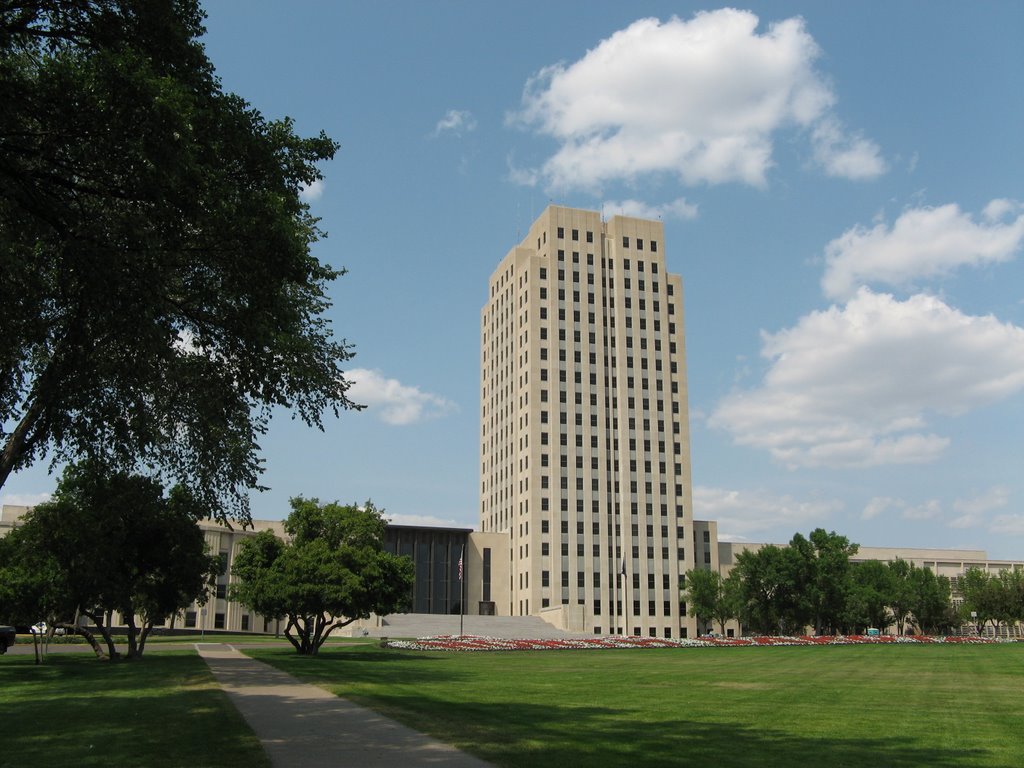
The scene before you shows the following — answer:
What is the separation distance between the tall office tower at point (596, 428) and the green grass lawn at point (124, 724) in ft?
289

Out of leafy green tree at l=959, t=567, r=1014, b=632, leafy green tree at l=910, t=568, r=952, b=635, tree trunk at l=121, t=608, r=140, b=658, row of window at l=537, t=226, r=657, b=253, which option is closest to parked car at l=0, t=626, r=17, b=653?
tree trunk at l=121, t=608, r=140, b=658

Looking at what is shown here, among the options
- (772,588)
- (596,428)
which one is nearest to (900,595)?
(772,588)

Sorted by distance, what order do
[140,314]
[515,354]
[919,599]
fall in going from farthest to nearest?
[515,354], [919,599], [140,314]

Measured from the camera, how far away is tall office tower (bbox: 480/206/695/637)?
373 ft

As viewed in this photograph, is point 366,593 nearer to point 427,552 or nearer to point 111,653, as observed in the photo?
point 111,653

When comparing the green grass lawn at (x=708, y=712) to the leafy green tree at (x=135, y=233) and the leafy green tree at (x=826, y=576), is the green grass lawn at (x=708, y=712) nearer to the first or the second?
the leafy green tree at (x=135, y=233)

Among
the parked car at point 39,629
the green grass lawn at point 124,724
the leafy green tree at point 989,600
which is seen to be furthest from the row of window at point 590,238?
the green grass lawn at point 124,724

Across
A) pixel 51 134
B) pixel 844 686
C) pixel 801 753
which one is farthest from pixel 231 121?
pixel 844 686

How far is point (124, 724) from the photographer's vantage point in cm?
1636

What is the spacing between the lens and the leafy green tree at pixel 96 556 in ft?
115

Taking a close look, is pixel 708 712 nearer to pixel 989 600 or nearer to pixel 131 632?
pixel 131 632

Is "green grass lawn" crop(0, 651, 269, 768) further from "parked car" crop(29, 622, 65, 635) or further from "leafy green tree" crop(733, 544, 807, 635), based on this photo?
"leafy green tree" crop(733, 544, 807, 635)

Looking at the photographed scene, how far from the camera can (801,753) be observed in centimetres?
1318

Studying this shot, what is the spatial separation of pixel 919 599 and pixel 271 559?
78.0 meters
